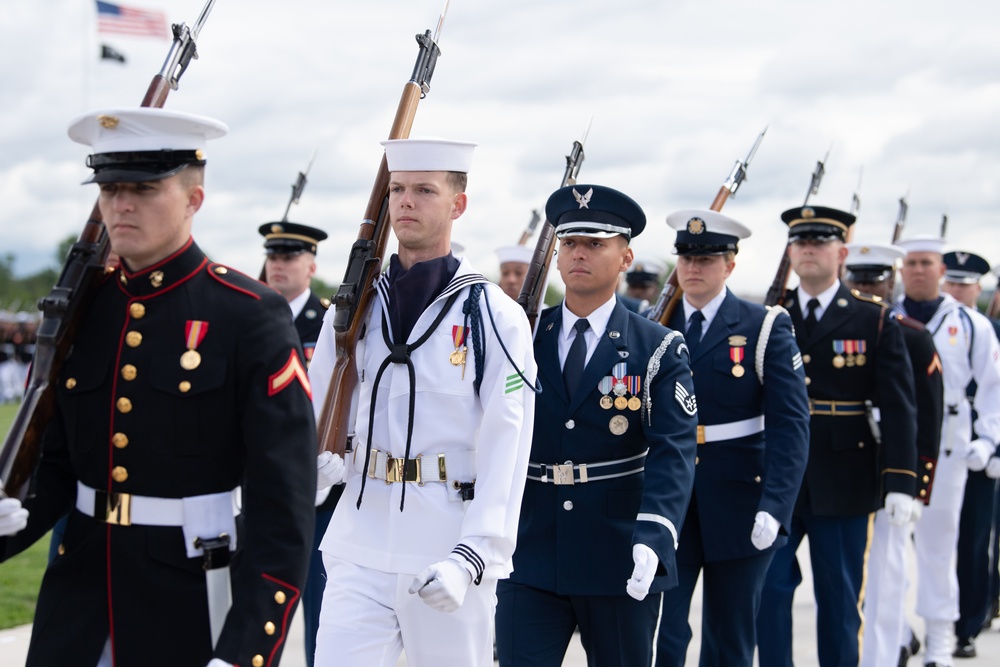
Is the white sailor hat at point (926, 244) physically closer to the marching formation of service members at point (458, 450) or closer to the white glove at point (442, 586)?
the marching formation of service members at point (458, 450)

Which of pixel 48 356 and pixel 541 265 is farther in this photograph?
pixel 541 265

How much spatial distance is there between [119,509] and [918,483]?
5174 mm

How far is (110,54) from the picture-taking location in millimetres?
23359

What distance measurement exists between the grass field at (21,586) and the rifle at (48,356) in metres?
4.06

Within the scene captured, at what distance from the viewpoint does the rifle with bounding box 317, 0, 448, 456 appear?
3.97m

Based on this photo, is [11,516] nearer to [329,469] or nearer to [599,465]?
[329,469]

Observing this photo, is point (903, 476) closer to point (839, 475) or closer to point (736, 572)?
point (839, 475)

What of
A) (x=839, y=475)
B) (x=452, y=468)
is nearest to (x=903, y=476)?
(x=839, y=475)

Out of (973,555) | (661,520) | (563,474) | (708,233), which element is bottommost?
(973,555)

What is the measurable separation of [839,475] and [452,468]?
3134 millimetres

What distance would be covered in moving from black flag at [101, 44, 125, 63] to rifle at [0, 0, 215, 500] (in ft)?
70.5

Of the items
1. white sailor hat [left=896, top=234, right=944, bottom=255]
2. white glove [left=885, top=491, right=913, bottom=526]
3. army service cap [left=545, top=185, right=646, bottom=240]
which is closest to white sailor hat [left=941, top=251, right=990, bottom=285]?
white sailor hat [left=896, top=234, right=944, bottom=255]

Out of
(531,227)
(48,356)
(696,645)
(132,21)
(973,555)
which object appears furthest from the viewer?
(132,21)

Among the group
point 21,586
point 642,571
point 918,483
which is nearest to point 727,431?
point 642,571
